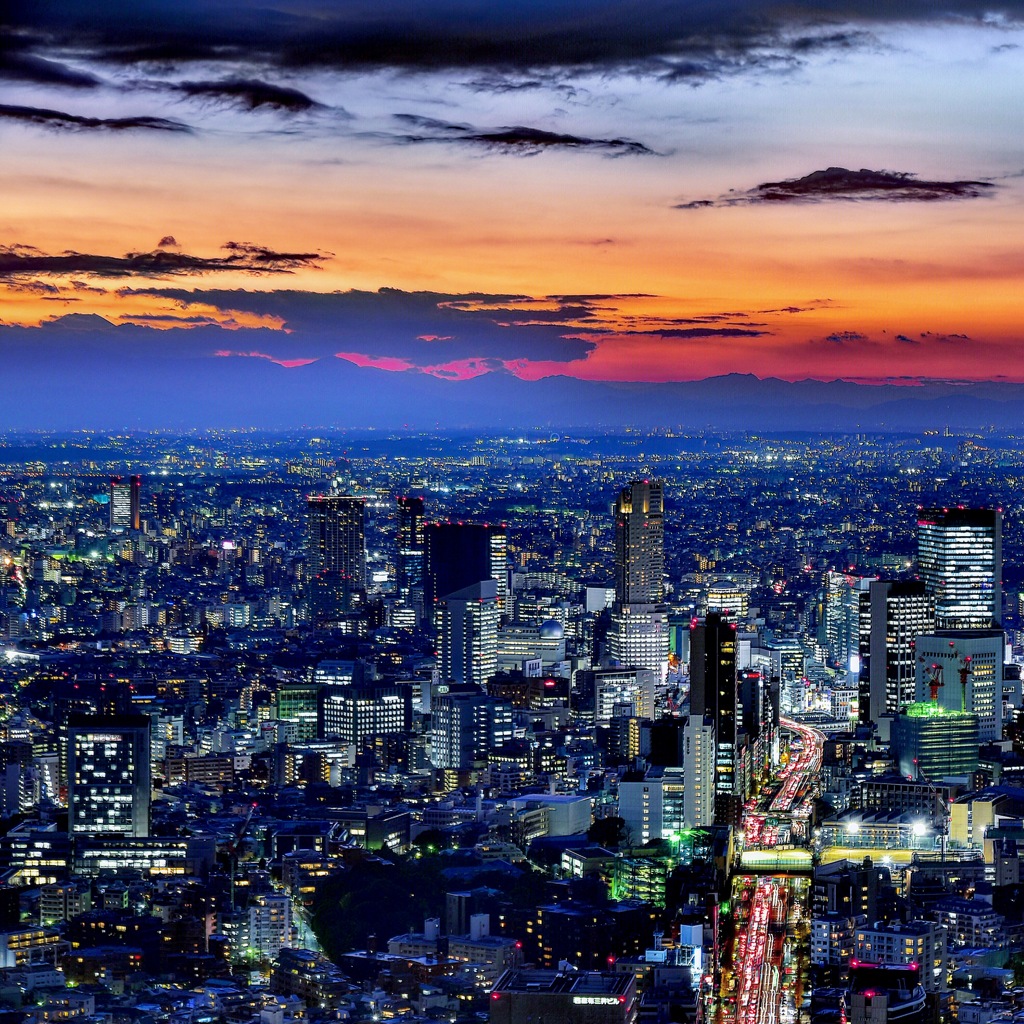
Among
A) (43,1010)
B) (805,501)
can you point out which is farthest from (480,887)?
(805,501)

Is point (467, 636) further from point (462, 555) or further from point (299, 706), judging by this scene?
point (299, 706)

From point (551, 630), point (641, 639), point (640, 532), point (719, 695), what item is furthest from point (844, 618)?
point (719, 695)

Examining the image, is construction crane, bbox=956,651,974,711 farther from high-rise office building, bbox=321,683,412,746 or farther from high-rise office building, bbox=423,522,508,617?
high-rise office building, bbox=423,522,508,617

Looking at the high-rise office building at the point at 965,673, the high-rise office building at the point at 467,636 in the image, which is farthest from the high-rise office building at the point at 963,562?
the high-rise office building at the point at 467,636

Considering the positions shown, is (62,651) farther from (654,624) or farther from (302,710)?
(654,624)

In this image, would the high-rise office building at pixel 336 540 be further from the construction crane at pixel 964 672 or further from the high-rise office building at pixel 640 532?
the construction crane at pixel 964 672
